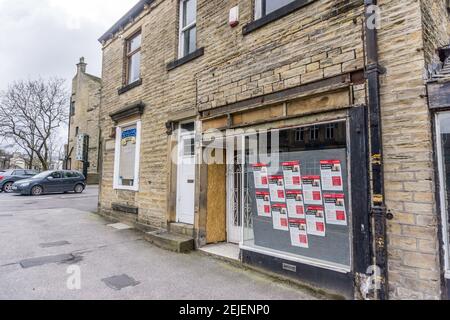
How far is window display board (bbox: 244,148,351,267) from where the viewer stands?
157 inches

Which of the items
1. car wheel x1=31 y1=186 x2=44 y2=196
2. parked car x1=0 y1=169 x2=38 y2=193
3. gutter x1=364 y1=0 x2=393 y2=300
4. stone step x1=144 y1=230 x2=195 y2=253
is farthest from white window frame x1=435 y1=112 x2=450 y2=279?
parked car x1=0 y1=169 x2=38 y2=193

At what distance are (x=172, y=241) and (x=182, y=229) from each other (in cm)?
54

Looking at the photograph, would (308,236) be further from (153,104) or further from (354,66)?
(153,104)

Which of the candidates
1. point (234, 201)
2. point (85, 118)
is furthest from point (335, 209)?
point (85, 118)

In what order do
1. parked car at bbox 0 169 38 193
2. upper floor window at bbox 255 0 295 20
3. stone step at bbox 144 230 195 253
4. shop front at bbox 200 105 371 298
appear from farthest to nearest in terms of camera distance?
parked car at bbox 0 169 38 193, stone step at bbox 144 230 195 253, upper floor window at bbox 255 0 295 20, shop front at bbox 200 105 371 298

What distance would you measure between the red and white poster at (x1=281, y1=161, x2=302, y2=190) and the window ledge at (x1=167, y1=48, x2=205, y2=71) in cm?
342

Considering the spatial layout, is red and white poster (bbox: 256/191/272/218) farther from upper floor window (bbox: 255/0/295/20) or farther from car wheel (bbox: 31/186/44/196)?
car wheel (bbox: 31/186/44/196)

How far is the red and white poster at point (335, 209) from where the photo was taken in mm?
3949

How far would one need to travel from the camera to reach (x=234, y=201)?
250 inches

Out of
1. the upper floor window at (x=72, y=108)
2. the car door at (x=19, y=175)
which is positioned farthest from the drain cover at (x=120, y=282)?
the upper floor window at (x=72, y=108)

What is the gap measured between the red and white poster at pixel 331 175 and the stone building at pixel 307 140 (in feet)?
0.05
